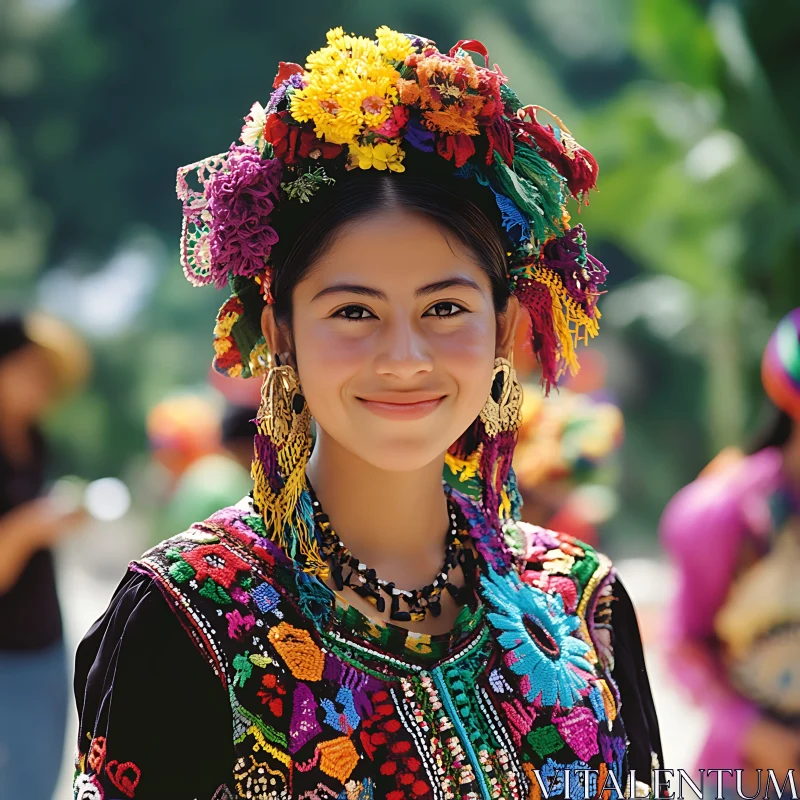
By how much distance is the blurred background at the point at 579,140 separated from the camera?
10.7 meters

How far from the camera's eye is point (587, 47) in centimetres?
1811

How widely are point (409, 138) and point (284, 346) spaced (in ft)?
1.18

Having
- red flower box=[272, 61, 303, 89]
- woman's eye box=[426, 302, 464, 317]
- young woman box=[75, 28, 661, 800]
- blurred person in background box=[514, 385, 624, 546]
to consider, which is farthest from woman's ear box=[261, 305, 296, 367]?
blurred person in background box=[514, 385, 624, 546]

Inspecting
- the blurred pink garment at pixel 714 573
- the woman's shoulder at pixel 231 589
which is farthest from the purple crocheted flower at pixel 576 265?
the blurred pink garment at pixel 714 573

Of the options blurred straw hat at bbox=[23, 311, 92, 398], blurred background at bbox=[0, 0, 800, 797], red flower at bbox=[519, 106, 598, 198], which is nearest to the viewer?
red flower at bbox=[519, 106, 598, 198]

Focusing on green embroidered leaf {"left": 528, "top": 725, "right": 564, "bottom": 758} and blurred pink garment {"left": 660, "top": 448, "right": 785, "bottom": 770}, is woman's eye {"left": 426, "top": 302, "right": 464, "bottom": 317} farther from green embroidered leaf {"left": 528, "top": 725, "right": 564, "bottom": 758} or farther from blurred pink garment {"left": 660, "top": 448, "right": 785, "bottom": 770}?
blurred pink garment {"left": 660, "top": 448, "right": 785, "bottom": 770}

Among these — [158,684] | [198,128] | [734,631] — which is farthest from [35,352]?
[198,128]

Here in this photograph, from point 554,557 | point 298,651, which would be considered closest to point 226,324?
point 298,651

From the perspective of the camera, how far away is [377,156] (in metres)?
1.71

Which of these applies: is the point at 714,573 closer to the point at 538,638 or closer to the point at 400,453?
the point at 538,638

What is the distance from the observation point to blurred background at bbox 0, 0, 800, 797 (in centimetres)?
1073

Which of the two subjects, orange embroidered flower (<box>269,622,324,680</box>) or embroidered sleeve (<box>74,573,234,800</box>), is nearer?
embroidered sleeve (<box>74,573,234,800</box>)

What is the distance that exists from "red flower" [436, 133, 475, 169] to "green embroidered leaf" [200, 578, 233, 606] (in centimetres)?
68

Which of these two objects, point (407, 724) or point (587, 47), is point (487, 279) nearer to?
point (407, 724)
